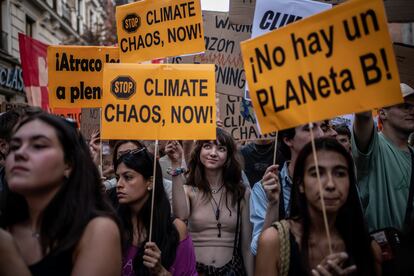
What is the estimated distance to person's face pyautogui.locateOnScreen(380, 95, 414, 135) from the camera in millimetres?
4023

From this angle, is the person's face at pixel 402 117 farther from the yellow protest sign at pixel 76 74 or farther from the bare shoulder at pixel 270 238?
the yellow protest sign at pixel 76 74

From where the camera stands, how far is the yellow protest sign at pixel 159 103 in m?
4.21

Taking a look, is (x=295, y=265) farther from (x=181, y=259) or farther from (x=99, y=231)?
(x=181, y=259)

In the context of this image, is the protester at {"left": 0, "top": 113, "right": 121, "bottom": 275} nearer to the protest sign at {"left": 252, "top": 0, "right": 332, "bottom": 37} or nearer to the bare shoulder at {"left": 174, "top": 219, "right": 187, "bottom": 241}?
the bare shoulder at {"left": 174, "top": 219, "right": 187, "bottom": 241}

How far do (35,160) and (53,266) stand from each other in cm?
50

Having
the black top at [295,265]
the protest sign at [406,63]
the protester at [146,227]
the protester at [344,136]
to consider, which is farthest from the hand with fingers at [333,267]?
the protester at [344,136]

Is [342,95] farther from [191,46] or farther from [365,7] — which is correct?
[191,46]

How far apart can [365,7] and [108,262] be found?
1.93 metres

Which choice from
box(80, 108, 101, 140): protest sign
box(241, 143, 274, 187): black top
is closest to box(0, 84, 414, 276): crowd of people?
box(241, 143, 274, 187): black top

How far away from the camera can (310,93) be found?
3.01m

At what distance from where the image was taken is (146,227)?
3.91 meters

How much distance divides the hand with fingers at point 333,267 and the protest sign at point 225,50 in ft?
11.7

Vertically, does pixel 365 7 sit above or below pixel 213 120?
above

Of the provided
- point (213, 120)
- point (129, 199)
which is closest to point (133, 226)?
point (129, 199)
